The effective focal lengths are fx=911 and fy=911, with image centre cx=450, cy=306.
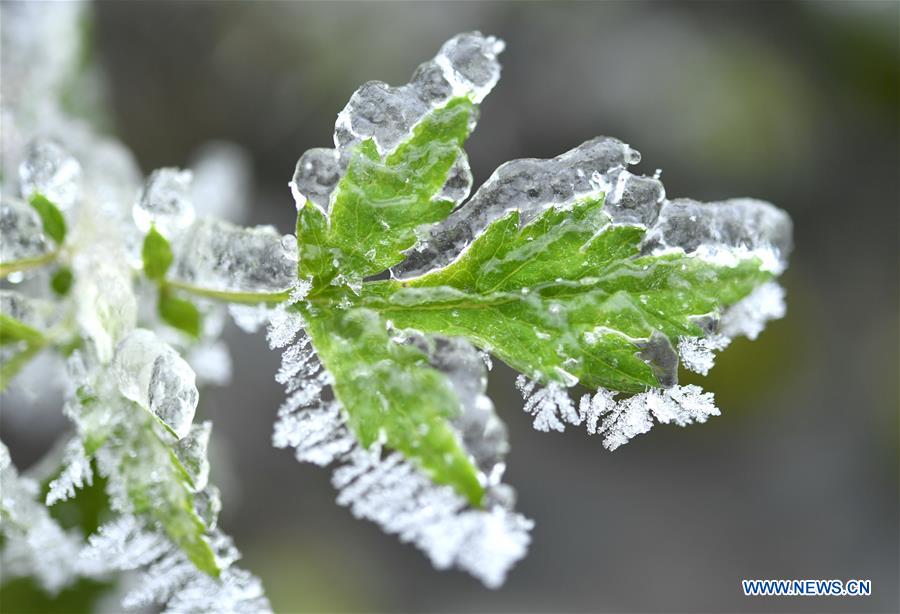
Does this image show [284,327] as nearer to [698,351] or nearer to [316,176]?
[316,176]

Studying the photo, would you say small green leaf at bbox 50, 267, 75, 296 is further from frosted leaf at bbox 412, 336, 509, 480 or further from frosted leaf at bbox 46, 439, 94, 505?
frosted leaf at bbox 412, 336, 509, 480

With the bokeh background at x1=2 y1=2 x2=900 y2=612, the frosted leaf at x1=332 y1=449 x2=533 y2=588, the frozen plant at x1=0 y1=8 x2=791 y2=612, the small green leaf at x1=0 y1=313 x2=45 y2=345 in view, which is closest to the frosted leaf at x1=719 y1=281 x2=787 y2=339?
the frozen plant at x1=0 y1=8 x2=791 y2=612

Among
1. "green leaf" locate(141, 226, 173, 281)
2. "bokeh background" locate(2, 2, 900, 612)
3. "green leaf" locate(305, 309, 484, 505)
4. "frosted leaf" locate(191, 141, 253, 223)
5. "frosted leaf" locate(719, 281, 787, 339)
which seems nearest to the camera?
"green leaf" locate(305, 309, 484, 505)

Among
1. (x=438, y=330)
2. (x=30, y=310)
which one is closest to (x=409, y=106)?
(x=438, y=330)

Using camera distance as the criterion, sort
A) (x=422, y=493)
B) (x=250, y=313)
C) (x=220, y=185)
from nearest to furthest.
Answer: (x=422, y=493), (x=250, y=313), (x=220, y=185)

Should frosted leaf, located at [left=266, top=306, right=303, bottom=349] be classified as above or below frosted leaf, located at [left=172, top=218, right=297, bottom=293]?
below

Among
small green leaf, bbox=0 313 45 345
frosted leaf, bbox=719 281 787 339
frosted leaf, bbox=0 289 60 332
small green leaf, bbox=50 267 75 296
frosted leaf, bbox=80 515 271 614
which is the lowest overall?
frosted leaf, bbox=80 515 271 614
